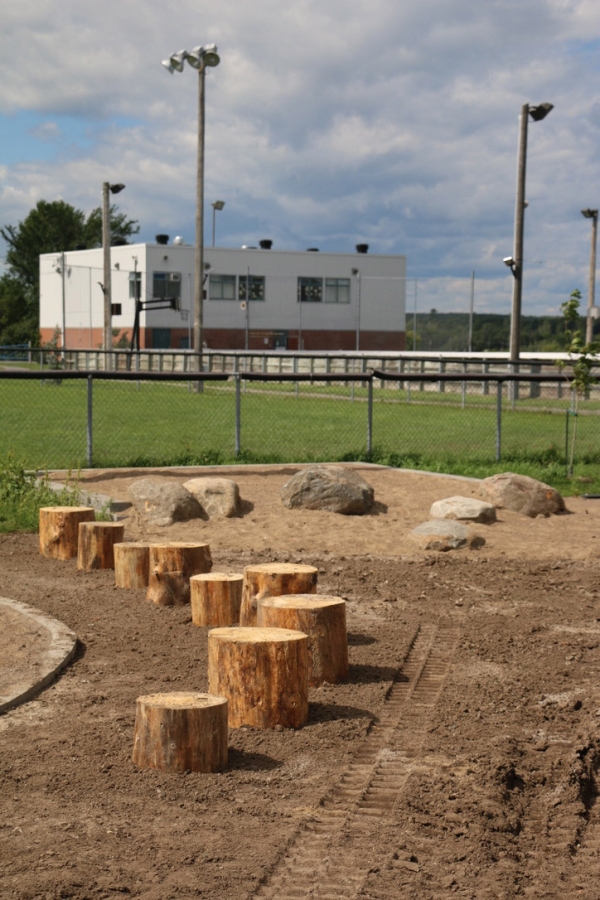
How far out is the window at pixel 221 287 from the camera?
65.2m

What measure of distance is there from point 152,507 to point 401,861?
8065 mm

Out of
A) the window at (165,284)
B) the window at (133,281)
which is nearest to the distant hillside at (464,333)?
the window at (165,284)

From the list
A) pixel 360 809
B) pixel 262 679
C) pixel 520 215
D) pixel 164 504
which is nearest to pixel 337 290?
pixel 520 215

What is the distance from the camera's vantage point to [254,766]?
193 inches

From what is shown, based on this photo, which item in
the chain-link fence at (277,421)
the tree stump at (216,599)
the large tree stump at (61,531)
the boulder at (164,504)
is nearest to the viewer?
the tree stump at (216,599)

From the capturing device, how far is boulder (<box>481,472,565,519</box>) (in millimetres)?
12617

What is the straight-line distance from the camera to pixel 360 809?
4371 mm

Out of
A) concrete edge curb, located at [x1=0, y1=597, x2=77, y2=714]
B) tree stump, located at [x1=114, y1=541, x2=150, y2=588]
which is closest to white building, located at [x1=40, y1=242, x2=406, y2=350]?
tree stump, located at [x1=114, y1=541, x2=150, y2=588]

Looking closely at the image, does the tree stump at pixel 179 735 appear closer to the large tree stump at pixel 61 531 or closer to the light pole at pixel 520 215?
the large tree stump at pixel 61 531

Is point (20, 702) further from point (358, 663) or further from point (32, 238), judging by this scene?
point (32, 238)

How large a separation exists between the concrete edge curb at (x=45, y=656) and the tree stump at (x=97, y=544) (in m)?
1.42

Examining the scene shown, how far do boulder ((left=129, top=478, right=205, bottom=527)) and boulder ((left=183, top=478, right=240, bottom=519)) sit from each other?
136mm

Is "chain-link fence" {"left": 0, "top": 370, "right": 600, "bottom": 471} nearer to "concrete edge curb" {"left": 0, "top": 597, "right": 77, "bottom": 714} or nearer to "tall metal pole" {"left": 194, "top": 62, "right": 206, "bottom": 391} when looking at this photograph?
"tall metal pole" {"left": 194, "top": 62, "right": 206, "bottom": 391}

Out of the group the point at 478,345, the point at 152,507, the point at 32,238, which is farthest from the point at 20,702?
the point at 32,238
